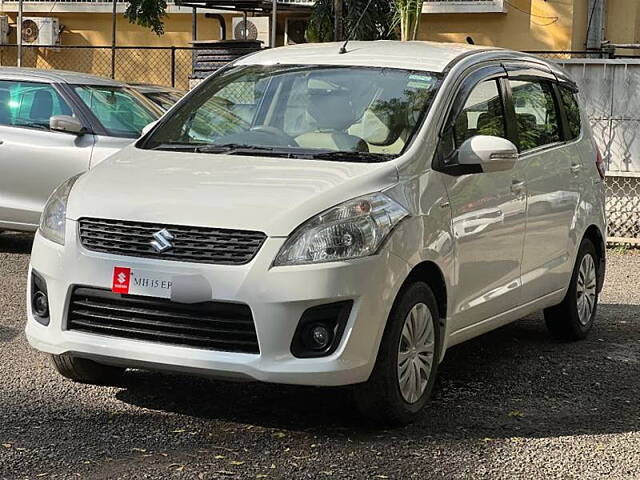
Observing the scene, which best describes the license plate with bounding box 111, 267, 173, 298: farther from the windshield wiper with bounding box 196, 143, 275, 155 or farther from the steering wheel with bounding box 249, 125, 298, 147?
the steering wheel with bounding box 249, 125, 298, 147

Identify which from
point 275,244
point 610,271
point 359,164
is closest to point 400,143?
point 359,164

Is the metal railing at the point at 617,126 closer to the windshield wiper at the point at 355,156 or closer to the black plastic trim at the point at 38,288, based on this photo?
the windshield wiper at the point at 355,156

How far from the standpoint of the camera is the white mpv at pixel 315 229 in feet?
16.9

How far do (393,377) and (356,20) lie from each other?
12.5 metres

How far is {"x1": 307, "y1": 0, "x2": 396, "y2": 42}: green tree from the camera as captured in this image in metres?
17.4

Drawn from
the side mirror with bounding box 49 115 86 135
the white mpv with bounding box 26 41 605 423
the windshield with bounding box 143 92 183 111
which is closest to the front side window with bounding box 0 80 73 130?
the side mirror with bounding box 49 115 86 135

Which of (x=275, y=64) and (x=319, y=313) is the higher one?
(x=275, y=64)

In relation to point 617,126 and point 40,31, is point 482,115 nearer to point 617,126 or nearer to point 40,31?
point 617,126

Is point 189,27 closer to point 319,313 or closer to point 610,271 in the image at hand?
point 610,271

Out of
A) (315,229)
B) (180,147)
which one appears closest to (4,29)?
(180,147)

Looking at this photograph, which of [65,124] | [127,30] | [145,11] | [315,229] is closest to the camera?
[315,229]

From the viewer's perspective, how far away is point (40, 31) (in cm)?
2097

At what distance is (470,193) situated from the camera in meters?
6.15

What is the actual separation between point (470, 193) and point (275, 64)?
1.43 m
